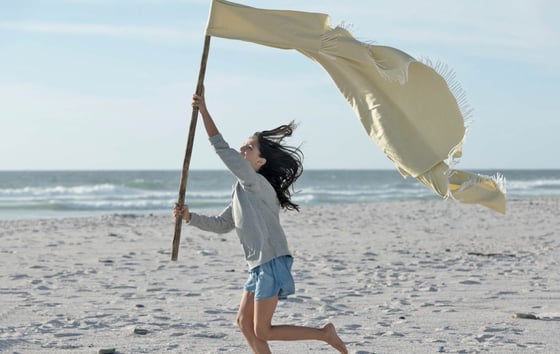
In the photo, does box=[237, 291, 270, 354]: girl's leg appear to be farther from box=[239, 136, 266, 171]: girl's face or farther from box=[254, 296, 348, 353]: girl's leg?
box=[239, 136, 266, 171]: girl's face

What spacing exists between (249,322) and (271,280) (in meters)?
0.33

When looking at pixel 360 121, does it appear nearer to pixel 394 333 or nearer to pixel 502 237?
pixel 394 333

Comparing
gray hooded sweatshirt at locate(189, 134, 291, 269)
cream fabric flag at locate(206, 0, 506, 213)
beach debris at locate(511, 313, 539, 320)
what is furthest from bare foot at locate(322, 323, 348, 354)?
beach debris at locate(511, 313, 539, 320)

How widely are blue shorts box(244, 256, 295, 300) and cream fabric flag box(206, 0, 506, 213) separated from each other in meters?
0.95

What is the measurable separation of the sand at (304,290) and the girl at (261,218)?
116 centimetres

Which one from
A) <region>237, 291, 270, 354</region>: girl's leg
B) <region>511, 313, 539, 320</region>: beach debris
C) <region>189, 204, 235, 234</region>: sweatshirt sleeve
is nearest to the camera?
<region>237, 291, 270, 354</region>: girl's leg

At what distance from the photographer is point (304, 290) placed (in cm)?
845

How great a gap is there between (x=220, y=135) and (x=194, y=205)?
26.1 m

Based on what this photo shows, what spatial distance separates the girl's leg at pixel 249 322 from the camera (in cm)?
462

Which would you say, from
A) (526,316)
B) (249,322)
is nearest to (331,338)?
(249,322)

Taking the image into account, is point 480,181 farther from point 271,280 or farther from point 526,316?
point 526,316

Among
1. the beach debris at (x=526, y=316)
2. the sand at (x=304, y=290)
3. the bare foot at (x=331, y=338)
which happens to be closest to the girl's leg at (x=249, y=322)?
the bare foot at (x=331, y=338)

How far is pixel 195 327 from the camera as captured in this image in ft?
21.4

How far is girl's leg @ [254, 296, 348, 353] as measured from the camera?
14.8 ft
